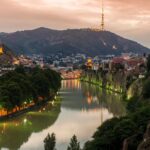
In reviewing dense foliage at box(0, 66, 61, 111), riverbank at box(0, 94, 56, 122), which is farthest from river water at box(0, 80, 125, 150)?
dense foliage at box(0, 66, 61, 111)

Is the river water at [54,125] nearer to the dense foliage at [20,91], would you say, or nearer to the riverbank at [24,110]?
the riverbank at [24,110]

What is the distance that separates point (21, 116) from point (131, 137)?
826 inches

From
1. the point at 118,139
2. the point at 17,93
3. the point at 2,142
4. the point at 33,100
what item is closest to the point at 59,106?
the point at 33,100

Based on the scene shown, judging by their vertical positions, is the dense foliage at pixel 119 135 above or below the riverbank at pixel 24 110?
above

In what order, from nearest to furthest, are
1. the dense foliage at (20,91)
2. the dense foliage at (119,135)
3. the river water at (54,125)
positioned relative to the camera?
the dense foliage at (119,135)
the river water at (54,125)
the dense foliage at (20,91)

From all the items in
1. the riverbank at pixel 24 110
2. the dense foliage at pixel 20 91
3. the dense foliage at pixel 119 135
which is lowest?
the riverbank at pixel 24 110

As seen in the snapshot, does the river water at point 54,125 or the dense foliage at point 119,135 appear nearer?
the dense foliage at point 119,135

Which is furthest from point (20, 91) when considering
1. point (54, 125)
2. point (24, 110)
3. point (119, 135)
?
point (119, 135)

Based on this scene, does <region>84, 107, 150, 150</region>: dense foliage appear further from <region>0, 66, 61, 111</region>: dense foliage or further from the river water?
<region>0, 66, 61, 111</region>: dense foliage

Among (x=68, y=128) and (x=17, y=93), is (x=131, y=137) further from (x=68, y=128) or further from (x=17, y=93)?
(x=17, y=93)

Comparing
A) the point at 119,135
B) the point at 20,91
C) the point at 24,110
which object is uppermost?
the point at 119,135

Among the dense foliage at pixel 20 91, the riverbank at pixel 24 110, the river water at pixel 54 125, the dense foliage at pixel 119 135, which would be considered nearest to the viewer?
the dense foliage at pixel 119 135

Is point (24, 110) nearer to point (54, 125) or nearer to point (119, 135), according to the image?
point (54, 125)

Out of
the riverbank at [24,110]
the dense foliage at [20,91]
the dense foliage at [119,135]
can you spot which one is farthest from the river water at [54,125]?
the dense foliage at [119,135]
